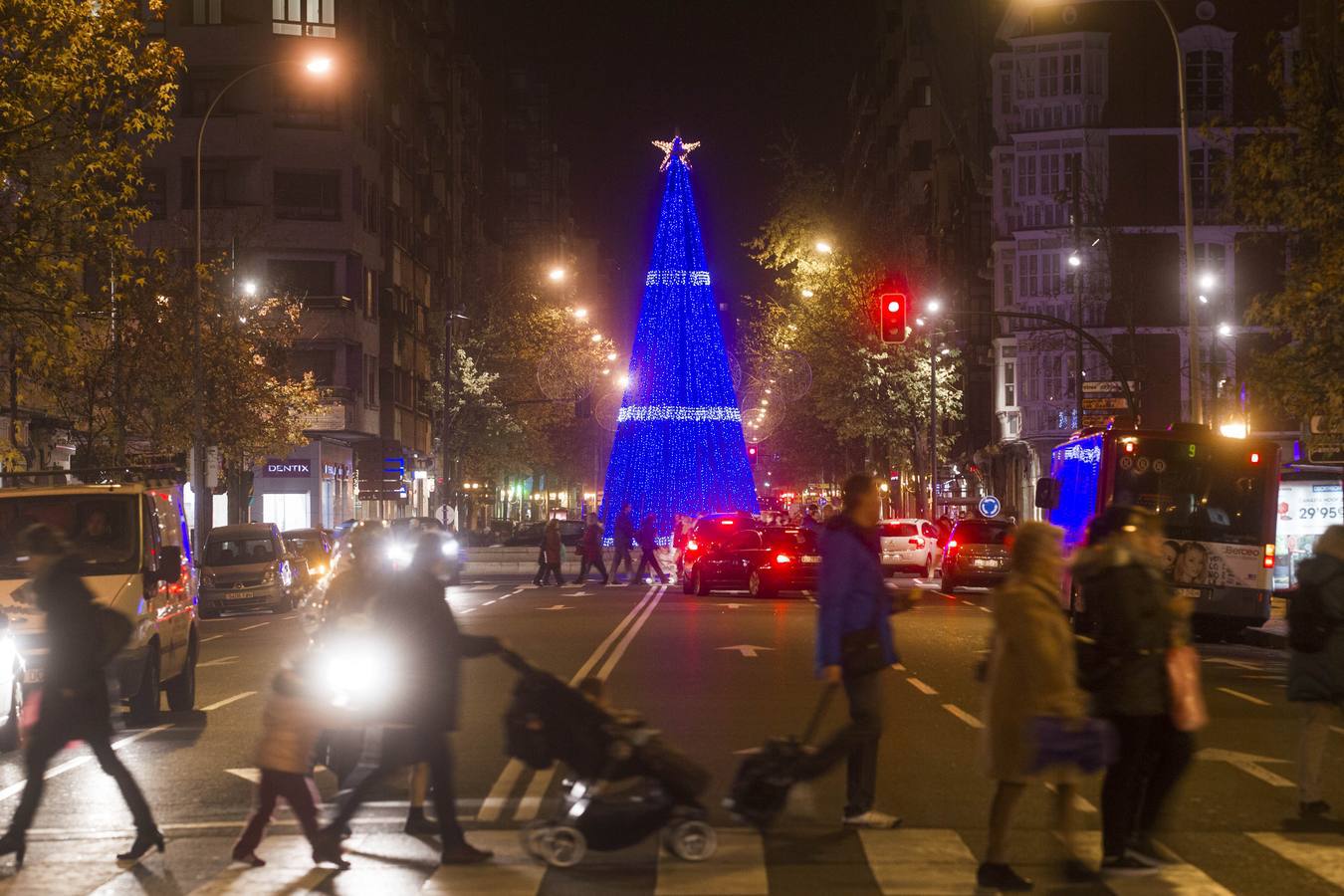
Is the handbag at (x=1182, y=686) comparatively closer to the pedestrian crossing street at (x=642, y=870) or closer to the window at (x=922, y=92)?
the pedestrian crossing street at (x=642, y=870)

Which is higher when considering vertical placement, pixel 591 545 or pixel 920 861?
pixel 591 545

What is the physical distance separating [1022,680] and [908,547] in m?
44.2

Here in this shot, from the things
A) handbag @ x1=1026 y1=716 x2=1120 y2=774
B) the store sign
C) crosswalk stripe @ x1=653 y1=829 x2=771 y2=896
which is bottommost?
crosswalk stripe @ x1=653 y1=829 x2=771 y2=896

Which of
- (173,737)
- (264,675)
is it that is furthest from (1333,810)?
(264,675)

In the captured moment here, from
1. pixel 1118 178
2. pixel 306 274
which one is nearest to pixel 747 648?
pixel 1118 178

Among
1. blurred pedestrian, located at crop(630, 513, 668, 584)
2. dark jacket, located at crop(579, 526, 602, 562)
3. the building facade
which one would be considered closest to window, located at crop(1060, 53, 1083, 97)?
the building facade

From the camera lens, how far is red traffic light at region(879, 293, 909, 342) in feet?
119

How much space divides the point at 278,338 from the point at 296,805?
161 feet

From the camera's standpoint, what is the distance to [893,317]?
36.3 metres

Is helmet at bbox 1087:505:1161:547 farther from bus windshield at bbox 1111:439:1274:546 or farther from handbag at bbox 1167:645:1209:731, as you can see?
bus windshield at bbox 1111:439:1274:546

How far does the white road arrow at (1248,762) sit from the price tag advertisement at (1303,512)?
21.3 metres

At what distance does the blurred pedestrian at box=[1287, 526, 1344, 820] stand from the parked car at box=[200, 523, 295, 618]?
1220 inches

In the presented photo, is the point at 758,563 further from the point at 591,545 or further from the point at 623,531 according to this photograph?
the point at 623,531

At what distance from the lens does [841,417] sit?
2968 inches
